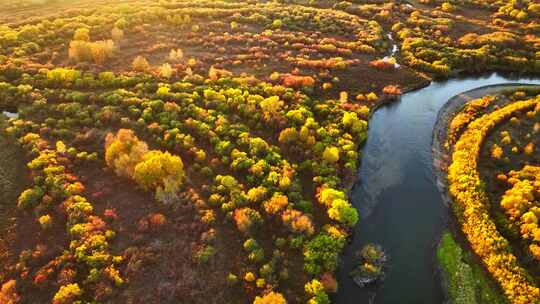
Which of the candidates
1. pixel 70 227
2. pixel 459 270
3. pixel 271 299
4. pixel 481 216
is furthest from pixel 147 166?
pixel 481 216

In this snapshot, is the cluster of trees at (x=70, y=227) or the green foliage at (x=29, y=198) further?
the green foliage at (x=29, y=198)

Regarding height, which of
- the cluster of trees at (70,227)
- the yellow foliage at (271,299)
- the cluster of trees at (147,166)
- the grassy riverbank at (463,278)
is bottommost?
the grassy riverbank at (463,278)

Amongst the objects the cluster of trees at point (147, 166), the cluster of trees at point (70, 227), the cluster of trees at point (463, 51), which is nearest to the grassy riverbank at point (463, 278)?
the cluster of trees at point (147, 166)

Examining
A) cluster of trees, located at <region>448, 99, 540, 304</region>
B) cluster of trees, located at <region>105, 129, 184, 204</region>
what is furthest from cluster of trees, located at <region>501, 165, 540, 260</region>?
cluster of trees, located at <region>105, 129, 184, 204</region>

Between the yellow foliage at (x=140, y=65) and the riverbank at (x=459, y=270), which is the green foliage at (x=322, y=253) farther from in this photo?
the yellow foliage at (x=140, y=65)

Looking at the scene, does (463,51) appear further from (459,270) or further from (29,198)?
(29,198)

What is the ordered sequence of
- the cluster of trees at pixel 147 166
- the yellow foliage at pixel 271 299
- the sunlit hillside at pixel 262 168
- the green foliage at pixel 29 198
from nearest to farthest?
the yellow foliage at pixel 271 299, the sunlit hillside at pixel 262 168, the green foliage at pixel 29 198, the cluster of trees at pixel 147 166

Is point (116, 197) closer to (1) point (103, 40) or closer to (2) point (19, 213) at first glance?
(2) point (19, 213)
